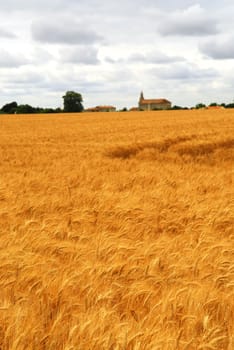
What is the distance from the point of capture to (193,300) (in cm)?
256

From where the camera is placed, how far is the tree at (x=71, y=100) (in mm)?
97000

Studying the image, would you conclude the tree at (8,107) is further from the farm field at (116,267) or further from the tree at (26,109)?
the farm field at (116,267)

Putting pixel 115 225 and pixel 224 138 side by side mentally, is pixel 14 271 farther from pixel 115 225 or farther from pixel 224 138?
pixel 224 138

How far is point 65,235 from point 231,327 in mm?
2144

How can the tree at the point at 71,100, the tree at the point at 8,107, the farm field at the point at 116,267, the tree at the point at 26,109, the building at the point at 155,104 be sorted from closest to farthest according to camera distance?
the farm field at the point at 116,267 < the tree at the point at 26,109 < the tree at the point at 8,107 < the tree at the point at 71,100 < the building at the point at 155,104

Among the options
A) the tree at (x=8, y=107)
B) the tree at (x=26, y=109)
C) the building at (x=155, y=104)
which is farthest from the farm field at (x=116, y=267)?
the building at (x=155, y=104)

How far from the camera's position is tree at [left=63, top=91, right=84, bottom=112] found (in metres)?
97.0

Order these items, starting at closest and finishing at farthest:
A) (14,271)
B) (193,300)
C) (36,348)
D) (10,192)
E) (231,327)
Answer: (36,348)
(231,327)
(193,300)
(14,271)
(10,192)

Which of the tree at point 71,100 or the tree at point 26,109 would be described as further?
the tree at point 71,100

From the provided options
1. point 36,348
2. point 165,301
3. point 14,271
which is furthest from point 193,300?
point 14,271

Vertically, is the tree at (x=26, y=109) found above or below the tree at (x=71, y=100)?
below

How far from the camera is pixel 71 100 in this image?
9738cm

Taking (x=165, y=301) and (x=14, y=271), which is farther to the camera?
(x=14, y=271)

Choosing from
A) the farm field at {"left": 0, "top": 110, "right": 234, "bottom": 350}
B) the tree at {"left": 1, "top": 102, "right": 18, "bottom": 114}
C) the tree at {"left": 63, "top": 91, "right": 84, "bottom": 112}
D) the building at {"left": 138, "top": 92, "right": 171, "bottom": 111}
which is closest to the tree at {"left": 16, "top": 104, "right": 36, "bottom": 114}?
the tree at {"left": 1, "top": 102, "right": 18, "bottom": 114}
